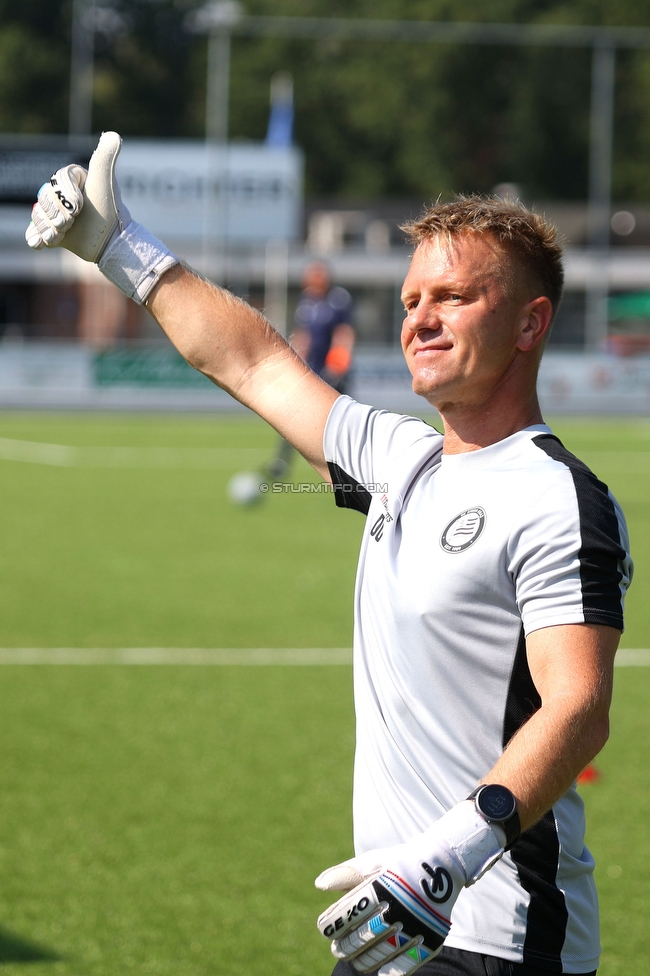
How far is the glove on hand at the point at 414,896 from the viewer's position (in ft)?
6.42

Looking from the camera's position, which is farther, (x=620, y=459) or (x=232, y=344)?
(x=620, y=459)

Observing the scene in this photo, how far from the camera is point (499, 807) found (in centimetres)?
199

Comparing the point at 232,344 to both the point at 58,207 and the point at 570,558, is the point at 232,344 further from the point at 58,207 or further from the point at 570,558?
the point at 570,558

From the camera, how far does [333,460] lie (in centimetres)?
279

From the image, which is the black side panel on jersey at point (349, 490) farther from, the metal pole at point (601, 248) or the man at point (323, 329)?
the metal pole at point (601, 248)

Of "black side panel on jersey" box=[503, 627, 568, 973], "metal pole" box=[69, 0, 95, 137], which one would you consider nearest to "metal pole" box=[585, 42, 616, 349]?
"metal pole" box=[69, 0, 95, 137]

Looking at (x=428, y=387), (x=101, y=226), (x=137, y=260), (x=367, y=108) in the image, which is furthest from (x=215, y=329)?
(x=367, y=108)

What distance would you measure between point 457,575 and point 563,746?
1.20 feet

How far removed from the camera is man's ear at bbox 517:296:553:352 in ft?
8.02

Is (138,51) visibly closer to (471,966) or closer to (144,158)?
(144,158)

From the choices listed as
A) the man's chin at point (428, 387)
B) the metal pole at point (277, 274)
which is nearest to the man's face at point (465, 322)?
the man's chin at point (428, 387)

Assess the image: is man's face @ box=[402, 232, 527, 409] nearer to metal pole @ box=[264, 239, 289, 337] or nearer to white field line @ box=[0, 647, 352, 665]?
white field line @ box=[0, 647, 352, 665]

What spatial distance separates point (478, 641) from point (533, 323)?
2.05 feet

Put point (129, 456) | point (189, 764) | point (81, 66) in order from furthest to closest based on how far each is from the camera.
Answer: point (81, 66) → point (129, 456) → point (189, 764)
